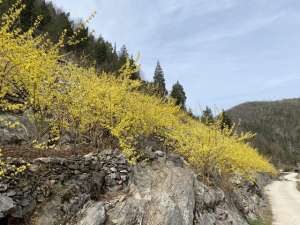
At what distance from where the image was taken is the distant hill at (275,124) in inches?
4930

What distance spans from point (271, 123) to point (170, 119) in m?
155

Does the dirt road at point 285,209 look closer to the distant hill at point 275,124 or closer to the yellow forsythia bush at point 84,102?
the yellow forsythia bush at point 84,102

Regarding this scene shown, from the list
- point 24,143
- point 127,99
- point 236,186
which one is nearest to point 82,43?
point 236,186

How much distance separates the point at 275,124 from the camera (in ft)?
543

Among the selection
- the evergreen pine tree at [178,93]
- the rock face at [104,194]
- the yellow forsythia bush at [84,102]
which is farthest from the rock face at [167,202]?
the evergreen pine tree at [178,93]

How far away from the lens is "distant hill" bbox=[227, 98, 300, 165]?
411ft

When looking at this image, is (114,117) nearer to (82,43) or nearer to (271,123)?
(82,43)

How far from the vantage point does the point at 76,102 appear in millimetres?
12164

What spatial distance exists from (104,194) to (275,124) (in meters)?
163

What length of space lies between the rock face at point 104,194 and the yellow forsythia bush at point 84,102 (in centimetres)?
89

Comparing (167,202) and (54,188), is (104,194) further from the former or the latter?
(54,188)

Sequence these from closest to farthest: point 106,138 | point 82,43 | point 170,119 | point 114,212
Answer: point 114,212 → point 106,138 → point 170,119 → point 82,43

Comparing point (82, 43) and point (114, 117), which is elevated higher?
point (82, 43)

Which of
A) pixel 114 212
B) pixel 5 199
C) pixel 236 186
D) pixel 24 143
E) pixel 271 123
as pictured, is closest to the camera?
pixel 5 199
